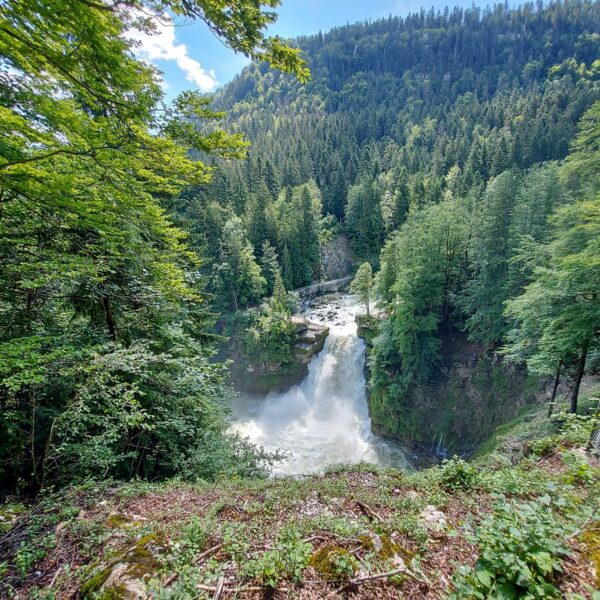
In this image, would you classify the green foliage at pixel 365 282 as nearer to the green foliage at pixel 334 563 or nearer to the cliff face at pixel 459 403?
the cliff face at pixel 459 403

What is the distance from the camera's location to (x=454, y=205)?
20.8 m

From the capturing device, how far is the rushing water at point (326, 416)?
19.5 m

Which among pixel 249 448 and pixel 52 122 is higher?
pixel 52 122

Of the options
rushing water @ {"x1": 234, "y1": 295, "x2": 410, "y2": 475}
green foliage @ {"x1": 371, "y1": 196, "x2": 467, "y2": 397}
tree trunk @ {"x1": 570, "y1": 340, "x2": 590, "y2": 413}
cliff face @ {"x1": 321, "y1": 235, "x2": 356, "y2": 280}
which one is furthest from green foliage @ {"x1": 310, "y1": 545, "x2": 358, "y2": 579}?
cliff face @ {"x1": 321, "y1": 235, "x2": 356, "y2": 280}

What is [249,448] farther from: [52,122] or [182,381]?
[52,122]

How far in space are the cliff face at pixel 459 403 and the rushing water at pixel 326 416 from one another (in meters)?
1.77

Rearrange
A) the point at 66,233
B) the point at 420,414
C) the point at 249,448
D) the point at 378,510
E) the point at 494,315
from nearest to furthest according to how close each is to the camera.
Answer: the point at 378,510
the point at 66,233
the point at 249,448
the point at 494,315
the point at 420,414

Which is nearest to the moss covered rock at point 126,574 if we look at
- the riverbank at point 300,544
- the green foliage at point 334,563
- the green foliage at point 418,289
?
the riverbank at point 300,544

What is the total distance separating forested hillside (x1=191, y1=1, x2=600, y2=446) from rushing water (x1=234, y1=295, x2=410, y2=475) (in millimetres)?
1913

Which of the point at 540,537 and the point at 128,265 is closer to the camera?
the point at 540,537

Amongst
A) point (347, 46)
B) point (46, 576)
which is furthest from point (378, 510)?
point (347, 46)

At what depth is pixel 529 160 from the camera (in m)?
40.8

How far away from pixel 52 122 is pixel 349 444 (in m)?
21.9

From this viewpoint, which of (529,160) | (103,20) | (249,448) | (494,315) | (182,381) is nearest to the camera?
(103,20)
